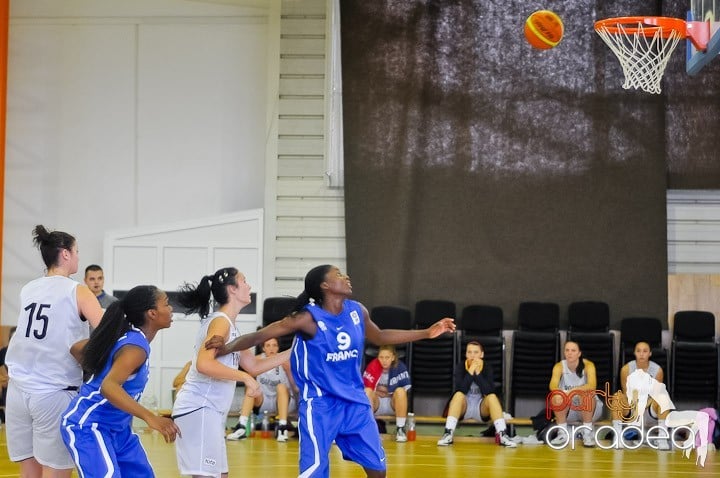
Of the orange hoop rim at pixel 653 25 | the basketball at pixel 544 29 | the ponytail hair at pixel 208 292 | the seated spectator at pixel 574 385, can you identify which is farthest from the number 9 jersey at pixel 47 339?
the seated spectator at pixel 574 385

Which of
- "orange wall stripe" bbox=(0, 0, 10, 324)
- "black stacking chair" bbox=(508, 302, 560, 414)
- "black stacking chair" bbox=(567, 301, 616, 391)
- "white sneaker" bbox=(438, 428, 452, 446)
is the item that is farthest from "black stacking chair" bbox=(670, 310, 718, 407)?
"orange wall stripe" bbox=(0, 0, 10, 324)

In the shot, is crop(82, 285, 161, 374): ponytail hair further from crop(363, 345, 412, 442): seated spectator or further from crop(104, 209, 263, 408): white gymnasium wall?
crop(104, 209, 263, 408): white gymnasium wall

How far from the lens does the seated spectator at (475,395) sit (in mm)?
11938

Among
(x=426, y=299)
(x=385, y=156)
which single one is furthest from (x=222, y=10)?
(x=426, y=299)

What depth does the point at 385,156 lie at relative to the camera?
1374 centimetres

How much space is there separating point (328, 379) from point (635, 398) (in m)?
7.09

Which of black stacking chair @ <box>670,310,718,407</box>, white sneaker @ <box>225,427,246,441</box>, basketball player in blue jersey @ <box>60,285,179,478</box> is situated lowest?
white sneaker @ <box>225,427,246,441</box>

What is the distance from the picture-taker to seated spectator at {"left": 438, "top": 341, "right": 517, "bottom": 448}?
11.9 metres

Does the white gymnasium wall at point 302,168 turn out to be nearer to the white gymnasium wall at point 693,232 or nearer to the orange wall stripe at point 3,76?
the orange wall stripe at point 3,76

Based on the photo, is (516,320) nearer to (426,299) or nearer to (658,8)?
(426,299)

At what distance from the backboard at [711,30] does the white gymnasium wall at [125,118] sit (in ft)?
20.7

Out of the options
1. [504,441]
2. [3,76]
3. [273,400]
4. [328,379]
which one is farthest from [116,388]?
[3,76]

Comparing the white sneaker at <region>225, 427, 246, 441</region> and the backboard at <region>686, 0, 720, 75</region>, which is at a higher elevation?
the backboard at <region>686, 0, 720, 75</region>

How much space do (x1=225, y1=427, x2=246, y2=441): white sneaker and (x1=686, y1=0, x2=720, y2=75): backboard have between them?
20.2ft
